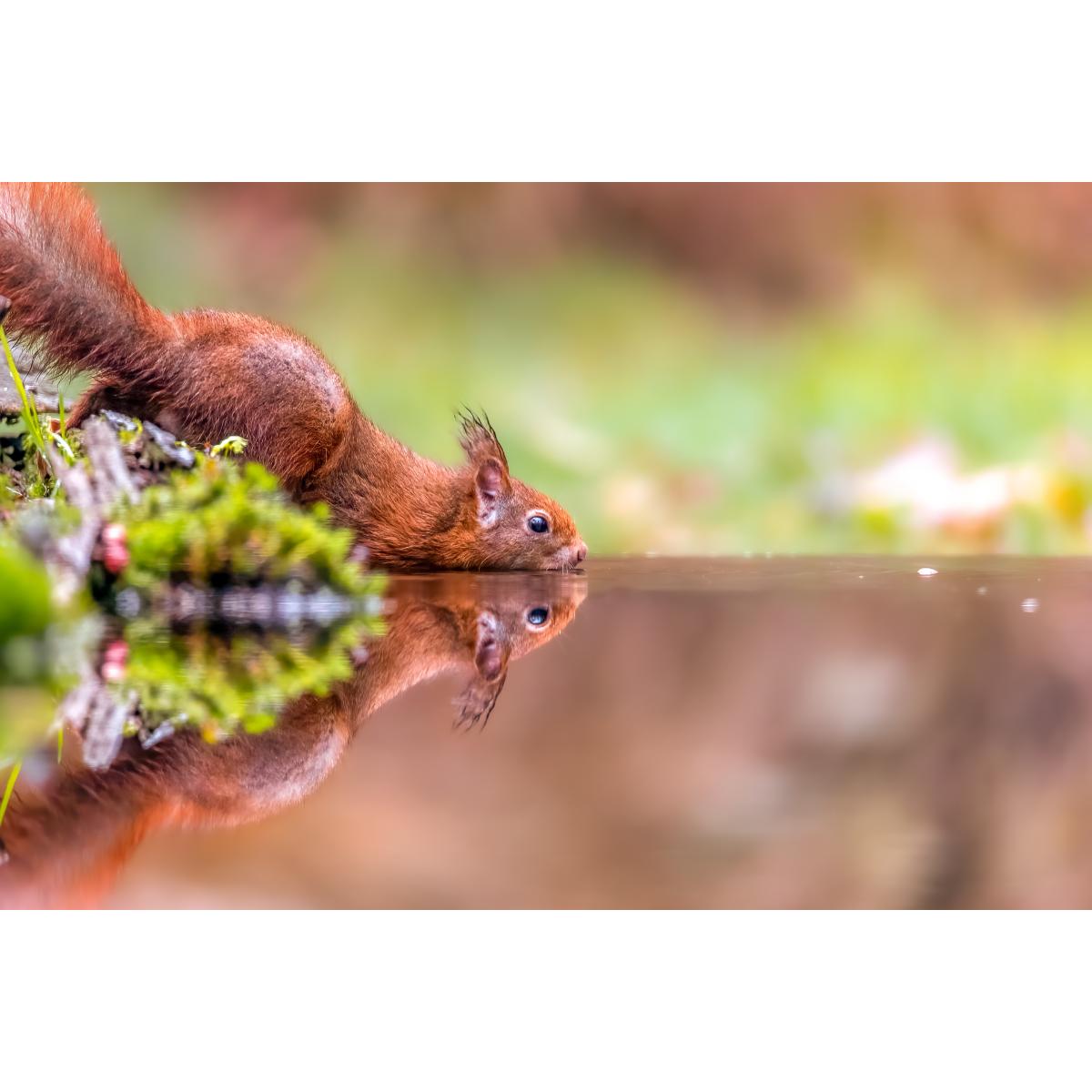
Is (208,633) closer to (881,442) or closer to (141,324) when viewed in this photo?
(141,324)

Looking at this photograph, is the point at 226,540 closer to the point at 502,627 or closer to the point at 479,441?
the point at 502,627

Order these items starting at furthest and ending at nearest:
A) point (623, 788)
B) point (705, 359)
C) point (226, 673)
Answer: point (705, 359)
point (226, 673)
point (623, 788)

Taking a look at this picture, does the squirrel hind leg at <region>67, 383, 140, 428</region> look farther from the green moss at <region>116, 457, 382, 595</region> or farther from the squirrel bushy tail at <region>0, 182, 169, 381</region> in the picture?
the green moss at <region>116, 457, 382, 595</region>

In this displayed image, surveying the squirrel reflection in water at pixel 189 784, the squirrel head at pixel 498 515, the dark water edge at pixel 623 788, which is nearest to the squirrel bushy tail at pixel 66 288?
Answer: the squirrel head at pixel 498 515

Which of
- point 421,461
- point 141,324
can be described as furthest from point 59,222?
point 421,461

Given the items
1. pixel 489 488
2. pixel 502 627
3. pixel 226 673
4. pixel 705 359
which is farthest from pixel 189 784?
pixel 705 359

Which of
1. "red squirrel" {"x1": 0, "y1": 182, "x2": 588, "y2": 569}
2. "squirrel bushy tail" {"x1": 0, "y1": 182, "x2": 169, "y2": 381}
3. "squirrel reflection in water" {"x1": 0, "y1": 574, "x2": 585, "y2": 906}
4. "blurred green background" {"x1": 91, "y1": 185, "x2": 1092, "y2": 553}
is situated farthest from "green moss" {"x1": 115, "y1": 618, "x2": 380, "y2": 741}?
"blurred green background" {"x1": 91, "y1": 185, "x2": 1092, "y2": 553}

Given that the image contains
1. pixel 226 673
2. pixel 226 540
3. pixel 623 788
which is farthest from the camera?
pixel 226 540
